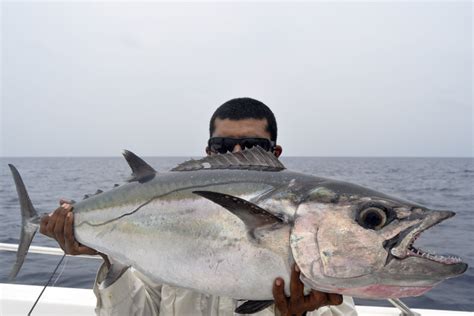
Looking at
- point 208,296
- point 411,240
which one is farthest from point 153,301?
point 411,240

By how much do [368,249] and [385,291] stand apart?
0.68 feet

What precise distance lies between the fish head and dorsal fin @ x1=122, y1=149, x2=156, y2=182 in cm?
102

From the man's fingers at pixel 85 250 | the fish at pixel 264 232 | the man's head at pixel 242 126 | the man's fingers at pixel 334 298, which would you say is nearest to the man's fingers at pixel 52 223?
the man's fingers at pixel 85 250

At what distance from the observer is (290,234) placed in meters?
1.98

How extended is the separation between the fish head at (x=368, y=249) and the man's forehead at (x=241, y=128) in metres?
1.47

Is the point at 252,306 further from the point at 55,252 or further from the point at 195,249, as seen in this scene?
the point at 55,252

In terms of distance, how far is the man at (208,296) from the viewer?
2217 mm

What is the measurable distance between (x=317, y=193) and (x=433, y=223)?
539 mm

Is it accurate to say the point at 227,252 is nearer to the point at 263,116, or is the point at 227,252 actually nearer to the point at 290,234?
the point at 290,234

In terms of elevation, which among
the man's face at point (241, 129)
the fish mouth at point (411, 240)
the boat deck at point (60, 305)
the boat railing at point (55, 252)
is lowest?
the boat deck at point (60, 305)

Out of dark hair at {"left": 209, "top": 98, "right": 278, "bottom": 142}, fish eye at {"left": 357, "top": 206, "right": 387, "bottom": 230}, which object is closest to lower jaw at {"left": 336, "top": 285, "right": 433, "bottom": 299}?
fish eye at {"left": 357, "top": 206, "right": 387, "bottom": 230}

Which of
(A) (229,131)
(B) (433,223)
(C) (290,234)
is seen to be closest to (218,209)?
(C) (290,234)

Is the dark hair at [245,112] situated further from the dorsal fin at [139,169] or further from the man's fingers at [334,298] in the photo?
the man's fingers at [334,298]

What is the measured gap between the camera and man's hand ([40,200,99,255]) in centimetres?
271
